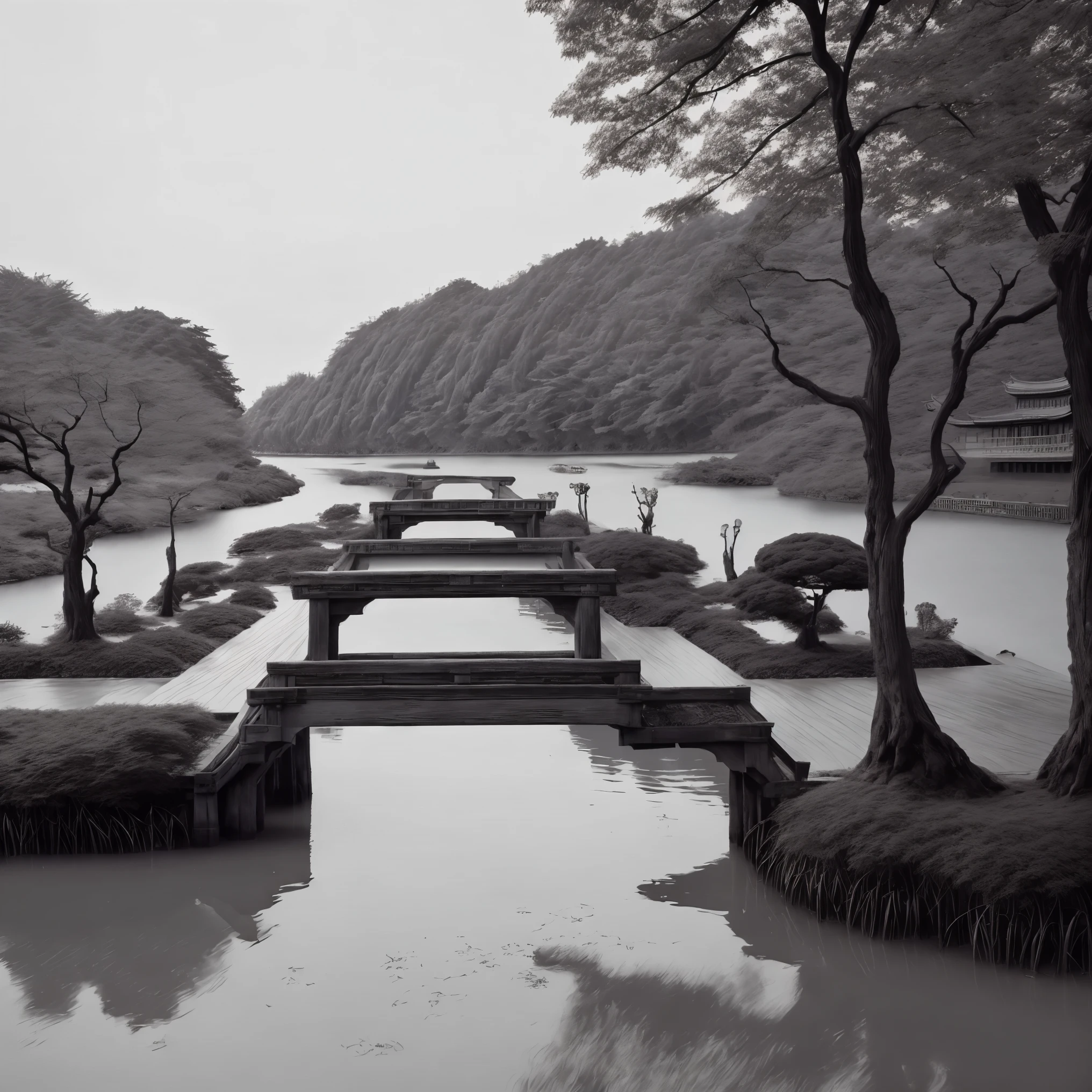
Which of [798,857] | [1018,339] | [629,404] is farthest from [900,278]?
[798,857]

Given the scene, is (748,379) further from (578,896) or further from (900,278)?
(578,896)

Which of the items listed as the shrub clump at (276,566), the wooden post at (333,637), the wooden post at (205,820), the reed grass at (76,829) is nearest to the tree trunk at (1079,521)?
the wooden post at (333,637)

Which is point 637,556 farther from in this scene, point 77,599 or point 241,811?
point 241,811

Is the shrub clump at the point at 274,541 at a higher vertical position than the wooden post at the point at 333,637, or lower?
lower

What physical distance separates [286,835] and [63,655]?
6.88 m

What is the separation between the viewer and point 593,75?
24.6 feet

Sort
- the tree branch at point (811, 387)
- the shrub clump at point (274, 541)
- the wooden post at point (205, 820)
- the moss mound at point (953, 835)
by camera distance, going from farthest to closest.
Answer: the shrub clump at point (274, 541)
the tree branch at point (811, 387)
the wooden post at point (205, 820)
the moss mound at point (953, 835)

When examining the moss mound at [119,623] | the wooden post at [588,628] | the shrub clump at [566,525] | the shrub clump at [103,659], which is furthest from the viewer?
the shrub clump at [566,525]

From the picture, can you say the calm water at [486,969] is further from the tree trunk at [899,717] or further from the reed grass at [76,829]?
the tree trunk at [899,717]

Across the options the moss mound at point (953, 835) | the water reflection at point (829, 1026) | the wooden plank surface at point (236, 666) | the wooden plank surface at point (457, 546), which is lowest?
the water reflection at point (829, 1026)

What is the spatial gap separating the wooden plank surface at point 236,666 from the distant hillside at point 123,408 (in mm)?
5812

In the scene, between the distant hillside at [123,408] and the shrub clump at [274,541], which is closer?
the distant hillside at [123,408]

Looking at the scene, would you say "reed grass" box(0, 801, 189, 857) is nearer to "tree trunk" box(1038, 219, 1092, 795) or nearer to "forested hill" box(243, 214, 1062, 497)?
"tree trunk" box(1038, 219, 1092, 795)

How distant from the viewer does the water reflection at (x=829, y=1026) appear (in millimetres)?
4223
